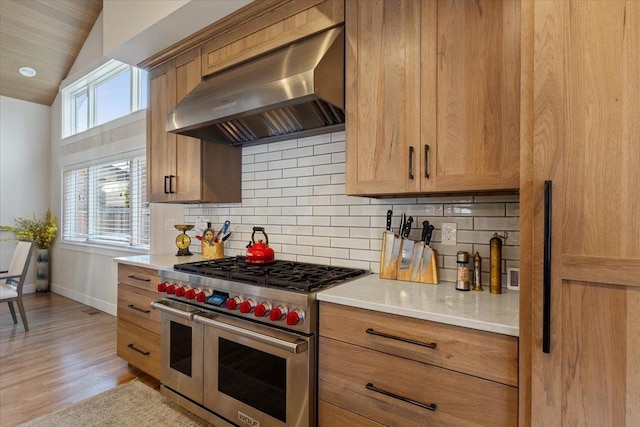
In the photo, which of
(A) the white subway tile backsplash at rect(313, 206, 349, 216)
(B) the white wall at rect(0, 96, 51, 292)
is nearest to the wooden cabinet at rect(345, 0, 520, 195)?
(A) the white subway tile backsplash at rect(313, 206, 349, 216)

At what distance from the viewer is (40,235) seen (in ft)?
17.3

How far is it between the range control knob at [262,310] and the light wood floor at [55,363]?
1463mm

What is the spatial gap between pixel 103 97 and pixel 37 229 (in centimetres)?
239

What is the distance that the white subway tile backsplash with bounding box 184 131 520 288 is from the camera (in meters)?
1.75

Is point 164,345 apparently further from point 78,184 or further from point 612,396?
point 78,184

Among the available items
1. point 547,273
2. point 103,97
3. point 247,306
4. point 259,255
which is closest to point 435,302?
point 547,273

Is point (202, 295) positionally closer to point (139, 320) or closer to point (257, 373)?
point (257, 373)

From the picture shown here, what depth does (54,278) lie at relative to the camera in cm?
548

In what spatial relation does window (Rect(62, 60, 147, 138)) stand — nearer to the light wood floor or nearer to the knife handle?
the light wood floor

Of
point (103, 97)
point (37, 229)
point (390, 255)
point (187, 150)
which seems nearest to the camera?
point (390, 255)

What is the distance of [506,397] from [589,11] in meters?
1.18

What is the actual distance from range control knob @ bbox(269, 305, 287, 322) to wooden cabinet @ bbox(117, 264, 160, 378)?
1.20 metres

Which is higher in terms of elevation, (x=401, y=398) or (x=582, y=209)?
(x=582, y=209)

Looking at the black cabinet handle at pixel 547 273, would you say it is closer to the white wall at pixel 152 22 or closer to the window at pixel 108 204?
the white wall at pixel 152 22
